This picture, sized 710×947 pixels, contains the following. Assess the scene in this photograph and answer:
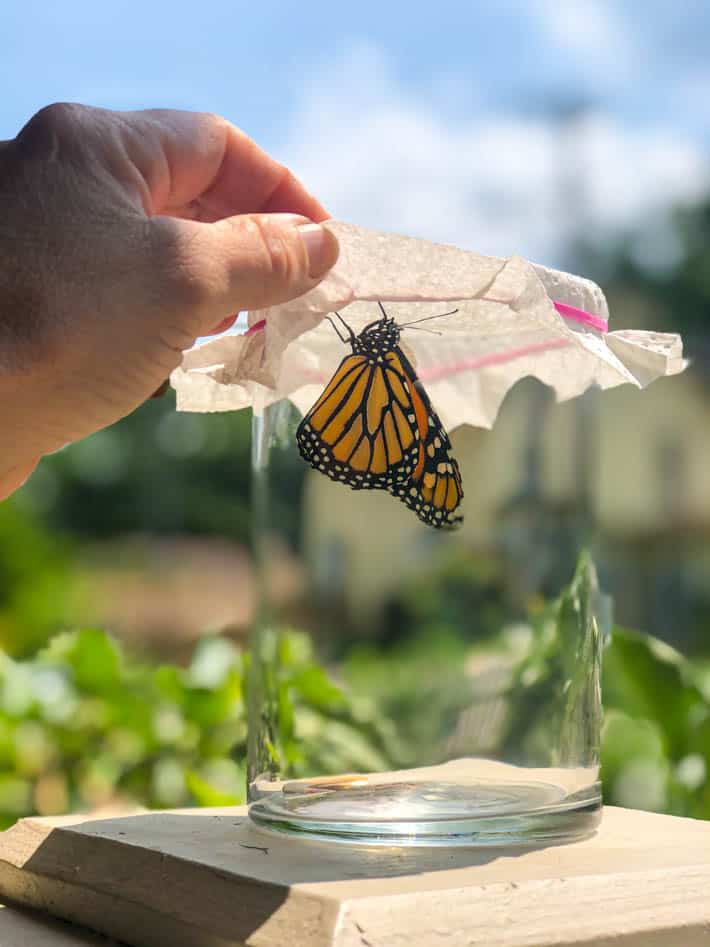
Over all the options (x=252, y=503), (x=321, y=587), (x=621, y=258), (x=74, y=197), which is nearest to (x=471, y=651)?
(x=321, y=587)

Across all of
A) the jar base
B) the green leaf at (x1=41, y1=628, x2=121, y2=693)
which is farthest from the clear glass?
the green leaf at (x1=41, y1=628, x2=121, y2=693)

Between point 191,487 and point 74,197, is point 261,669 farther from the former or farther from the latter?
point 191,487

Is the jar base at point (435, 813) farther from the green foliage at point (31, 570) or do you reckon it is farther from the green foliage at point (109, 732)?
the green foliage at point (31, 570)

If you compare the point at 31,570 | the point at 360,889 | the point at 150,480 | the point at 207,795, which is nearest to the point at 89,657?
the point at 207,795

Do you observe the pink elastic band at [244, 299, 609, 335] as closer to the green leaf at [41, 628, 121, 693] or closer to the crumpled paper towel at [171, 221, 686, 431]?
the crumpled paper towel at [171, 221, 686, 431]

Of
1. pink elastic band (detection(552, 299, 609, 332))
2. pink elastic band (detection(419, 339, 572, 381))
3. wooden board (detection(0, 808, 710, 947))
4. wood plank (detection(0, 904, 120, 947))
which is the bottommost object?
wood plank (detection(0, 904, 120, 947))

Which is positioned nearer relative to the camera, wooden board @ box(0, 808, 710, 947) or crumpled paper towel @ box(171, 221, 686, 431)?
wooden board @ box(0, 808, 710, 947)

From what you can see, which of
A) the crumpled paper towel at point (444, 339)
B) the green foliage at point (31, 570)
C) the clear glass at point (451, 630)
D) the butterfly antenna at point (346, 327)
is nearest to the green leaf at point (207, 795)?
the clear glass at point (451, 630)
